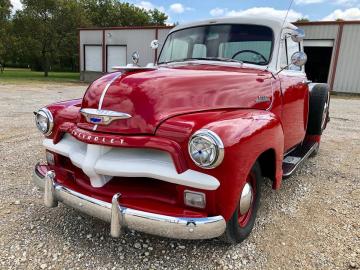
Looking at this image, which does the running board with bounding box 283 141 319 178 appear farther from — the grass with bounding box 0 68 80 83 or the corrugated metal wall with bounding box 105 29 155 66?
the grass with bounding box 0 68 80 83

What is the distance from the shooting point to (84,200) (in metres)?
2.36

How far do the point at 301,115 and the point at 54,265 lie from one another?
10.3 feet

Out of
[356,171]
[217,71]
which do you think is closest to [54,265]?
[217,71]

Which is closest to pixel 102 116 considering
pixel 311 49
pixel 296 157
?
pixel 296 157

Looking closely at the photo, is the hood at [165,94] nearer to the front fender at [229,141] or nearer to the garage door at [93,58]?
the front fender at [229,141]

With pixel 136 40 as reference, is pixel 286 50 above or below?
below

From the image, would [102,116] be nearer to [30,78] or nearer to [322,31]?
[322,31]

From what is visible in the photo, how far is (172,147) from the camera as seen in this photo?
2.21 metres

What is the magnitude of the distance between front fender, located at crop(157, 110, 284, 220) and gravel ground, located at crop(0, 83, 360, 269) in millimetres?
591

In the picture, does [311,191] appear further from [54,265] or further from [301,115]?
[54,265]

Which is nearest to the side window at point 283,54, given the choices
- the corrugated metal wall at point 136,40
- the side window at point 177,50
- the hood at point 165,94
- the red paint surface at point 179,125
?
the red paint surface at point 179,125

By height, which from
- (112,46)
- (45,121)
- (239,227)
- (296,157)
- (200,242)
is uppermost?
(112,46)

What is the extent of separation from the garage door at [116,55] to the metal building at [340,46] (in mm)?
11136

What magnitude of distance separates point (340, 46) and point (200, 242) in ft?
56.1
